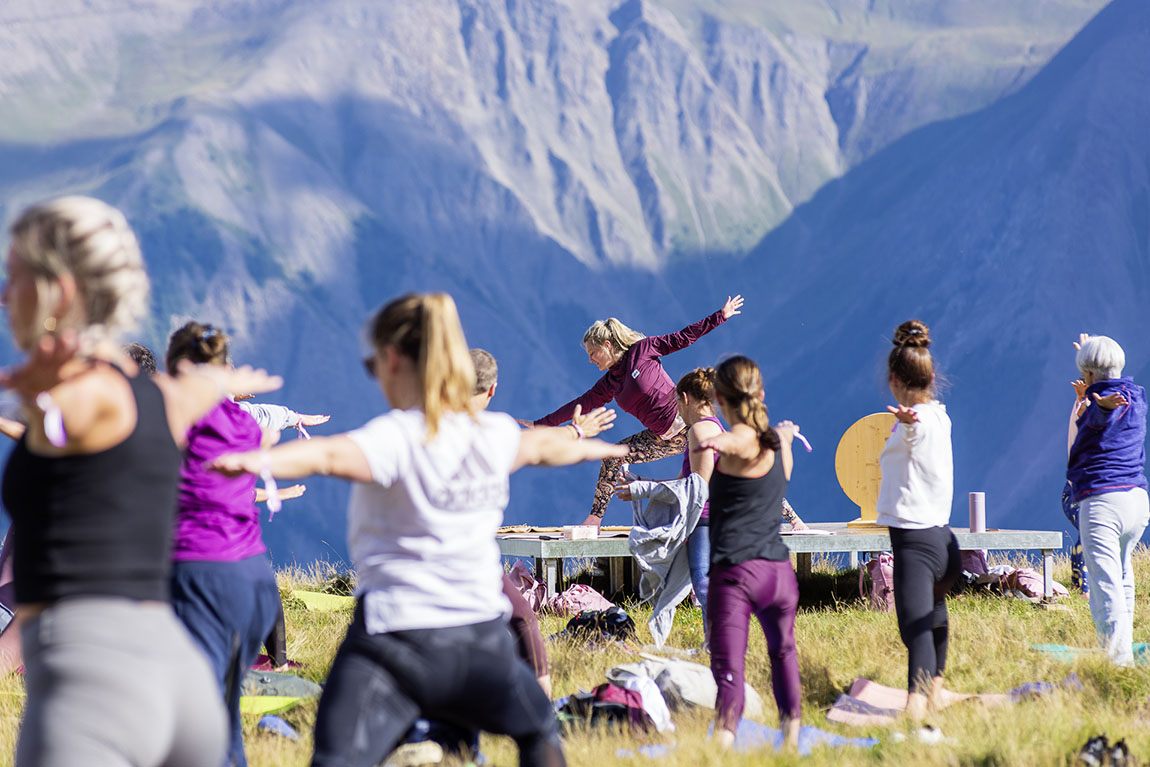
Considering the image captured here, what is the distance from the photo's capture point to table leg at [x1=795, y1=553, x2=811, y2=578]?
355 inches

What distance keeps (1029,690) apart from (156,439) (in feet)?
14.1

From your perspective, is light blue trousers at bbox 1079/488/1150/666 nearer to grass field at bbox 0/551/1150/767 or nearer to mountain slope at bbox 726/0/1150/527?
grass field at bbox 0/551/1150/767

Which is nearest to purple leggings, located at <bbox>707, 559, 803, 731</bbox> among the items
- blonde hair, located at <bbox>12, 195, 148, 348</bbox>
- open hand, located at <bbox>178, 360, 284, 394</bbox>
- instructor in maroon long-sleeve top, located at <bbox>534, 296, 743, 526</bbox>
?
open hand, located at <bbox>178, 360, 284, 394</bbox>

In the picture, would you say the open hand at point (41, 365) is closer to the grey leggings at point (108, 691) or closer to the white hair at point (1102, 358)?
the grey leggings at point (108, 691)

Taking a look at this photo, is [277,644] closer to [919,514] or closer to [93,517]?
[919,514]

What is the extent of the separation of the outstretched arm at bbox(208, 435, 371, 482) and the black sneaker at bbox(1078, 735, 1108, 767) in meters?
2.71

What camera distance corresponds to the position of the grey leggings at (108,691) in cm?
209

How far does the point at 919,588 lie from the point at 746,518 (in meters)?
0.91

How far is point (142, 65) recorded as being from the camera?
41438 millimetres

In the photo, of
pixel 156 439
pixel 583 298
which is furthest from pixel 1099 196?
pixel 156 439

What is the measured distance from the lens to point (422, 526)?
2.70 meters

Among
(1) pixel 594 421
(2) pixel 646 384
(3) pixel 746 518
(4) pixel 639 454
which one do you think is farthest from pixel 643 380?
(1) pixel 594 421

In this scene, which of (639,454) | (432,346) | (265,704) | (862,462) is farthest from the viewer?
(862,462)

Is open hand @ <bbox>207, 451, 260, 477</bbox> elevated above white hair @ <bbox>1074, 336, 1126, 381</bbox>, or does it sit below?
below
